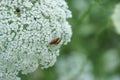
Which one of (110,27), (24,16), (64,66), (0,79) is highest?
(110,27)

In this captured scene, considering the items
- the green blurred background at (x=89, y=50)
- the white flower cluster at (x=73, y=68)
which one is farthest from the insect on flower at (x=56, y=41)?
the white flower cluster at (x=73, y=68)

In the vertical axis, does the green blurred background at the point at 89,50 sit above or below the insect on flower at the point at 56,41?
above

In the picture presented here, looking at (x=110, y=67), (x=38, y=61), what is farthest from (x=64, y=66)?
(x=38, y=61)

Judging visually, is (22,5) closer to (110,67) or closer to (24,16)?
(24,16)

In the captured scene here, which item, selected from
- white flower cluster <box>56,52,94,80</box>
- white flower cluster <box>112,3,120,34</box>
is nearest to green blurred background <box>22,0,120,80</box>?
white flower cluster <box>56,52,94,80</box>

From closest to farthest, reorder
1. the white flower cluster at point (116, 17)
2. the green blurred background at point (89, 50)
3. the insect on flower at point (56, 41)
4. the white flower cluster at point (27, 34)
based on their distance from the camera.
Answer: the white flower cluster at point (27, 34)
the insect on flower at point (56, 41)
the white flower cluster at point (116, 17)
the green blurred background at point (89, 50)

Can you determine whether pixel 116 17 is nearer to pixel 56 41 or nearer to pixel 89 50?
pixel 89 50

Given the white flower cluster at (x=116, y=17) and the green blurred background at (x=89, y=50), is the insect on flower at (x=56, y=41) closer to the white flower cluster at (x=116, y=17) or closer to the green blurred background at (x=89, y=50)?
the white flower cluster at (x=116, y=17)

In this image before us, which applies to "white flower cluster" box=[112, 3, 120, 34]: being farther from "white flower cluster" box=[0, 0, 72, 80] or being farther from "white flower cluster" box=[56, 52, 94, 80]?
"white flower cluster" box=[0, 0, 72, 80]
